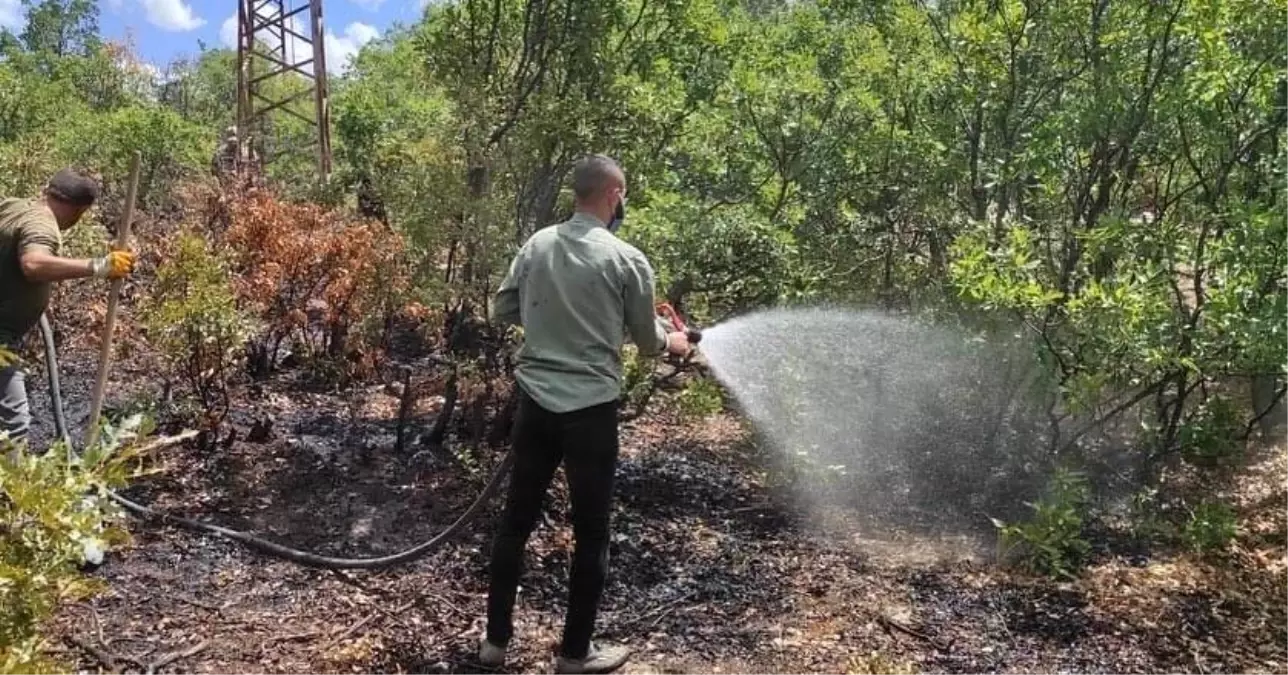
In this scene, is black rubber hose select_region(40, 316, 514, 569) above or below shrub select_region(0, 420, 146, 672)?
below

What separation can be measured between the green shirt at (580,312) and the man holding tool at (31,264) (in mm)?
1882

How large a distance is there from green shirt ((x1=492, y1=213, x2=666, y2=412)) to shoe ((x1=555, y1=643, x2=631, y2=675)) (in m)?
0.88

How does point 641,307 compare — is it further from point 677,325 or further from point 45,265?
point 45,265

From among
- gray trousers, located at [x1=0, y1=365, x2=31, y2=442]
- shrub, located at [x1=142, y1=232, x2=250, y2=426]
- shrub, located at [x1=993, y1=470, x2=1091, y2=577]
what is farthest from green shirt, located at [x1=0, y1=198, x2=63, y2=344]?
shrub, located at [x1=993, y1=470, x2=1091, y2=577]

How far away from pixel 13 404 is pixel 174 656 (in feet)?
4.45

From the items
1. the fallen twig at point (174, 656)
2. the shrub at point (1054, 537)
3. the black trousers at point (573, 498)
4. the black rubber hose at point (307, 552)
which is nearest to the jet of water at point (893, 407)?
the shrub at point (1054, 537)

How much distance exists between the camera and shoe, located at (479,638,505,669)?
3.36 metres

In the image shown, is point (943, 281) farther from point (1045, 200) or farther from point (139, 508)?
point (139, 508)

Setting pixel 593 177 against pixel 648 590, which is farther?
pixel 648 590

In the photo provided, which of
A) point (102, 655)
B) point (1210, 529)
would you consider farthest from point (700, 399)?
point (102, 655)

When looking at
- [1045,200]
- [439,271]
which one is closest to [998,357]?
[1045,200]

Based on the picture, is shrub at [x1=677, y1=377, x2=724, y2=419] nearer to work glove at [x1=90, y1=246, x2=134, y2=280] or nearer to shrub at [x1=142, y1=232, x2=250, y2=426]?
shrub at [x1=142, y1=232, x2=250, y2=426]

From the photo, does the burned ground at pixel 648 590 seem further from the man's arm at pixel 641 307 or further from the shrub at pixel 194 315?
the man's arm at pixel 641 307

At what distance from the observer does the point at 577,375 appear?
3160mm
